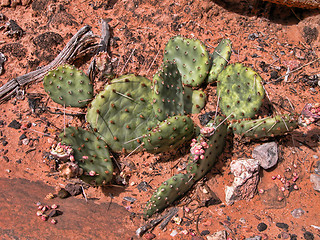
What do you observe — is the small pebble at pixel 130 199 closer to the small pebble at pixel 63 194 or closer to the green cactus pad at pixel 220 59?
the small pebble at pixel 63 194

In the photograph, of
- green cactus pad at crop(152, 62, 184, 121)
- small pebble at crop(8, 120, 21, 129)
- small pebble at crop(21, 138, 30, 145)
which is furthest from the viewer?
small pebble at crop(8, 120, 21, 129)

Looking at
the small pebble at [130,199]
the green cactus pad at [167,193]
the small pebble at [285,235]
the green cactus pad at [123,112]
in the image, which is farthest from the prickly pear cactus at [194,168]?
the small pebble at [285,235]

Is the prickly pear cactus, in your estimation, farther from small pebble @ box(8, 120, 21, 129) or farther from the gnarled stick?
the gnarled stick

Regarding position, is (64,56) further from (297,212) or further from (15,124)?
(297,212)

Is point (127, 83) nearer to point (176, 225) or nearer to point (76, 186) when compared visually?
point (76, 186)

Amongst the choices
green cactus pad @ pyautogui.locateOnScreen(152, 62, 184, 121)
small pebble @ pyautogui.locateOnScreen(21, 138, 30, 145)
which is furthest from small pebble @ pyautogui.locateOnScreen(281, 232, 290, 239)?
small pebble @ pyautogui.locateOnScreen(21, 138, 30, 145)

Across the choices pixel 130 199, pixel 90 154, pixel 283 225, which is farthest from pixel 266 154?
pixel 90 154
